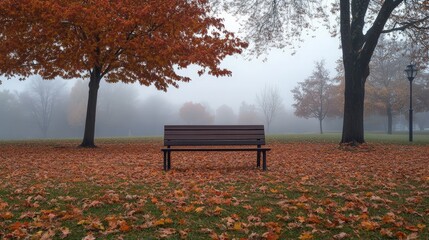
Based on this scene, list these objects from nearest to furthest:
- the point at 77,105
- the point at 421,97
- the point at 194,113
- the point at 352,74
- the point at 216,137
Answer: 1. the point at 216,137
2. the point at 352,74
3. the point at 421,97
4. the point at 77,105
5. the point at 194,113

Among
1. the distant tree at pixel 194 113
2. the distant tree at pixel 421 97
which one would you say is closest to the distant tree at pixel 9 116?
the distant tree at pixel 194 113

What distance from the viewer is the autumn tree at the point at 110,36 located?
13.8m

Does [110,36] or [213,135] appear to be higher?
[110,36]

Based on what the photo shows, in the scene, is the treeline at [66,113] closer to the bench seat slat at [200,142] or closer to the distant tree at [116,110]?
the distant tree at [116,110]

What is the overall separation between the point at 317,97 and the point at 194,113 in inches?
1343

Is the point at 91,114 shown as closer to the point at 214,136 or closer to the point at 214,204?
the point at 214,136

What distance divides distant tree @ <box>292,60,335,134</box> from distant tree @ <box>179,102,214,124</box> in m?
30.4

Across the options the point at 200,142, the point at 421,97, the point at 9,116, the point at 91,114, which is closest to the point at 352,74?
the point at 200,142

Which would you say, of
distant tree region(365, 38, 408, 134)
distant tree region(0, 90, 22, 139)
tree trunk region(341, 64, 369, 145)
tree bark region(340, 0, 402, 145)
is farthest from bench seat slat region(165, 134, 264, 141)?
distant tree region(0, 90, 22, 139)

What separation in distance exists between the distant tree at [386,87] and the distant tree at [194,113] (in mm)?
40390

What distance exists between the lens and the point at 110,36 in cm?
1408

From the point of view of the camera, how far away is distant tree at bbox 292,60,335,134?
51994mm

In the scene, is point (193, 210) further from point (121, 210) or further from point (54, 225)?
point (54, 225)

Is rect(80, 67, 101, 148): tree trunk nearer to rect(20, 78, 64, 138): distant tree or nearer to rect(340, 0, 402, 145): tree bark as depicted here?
rect(340, 0, 402, 145): tree bark
